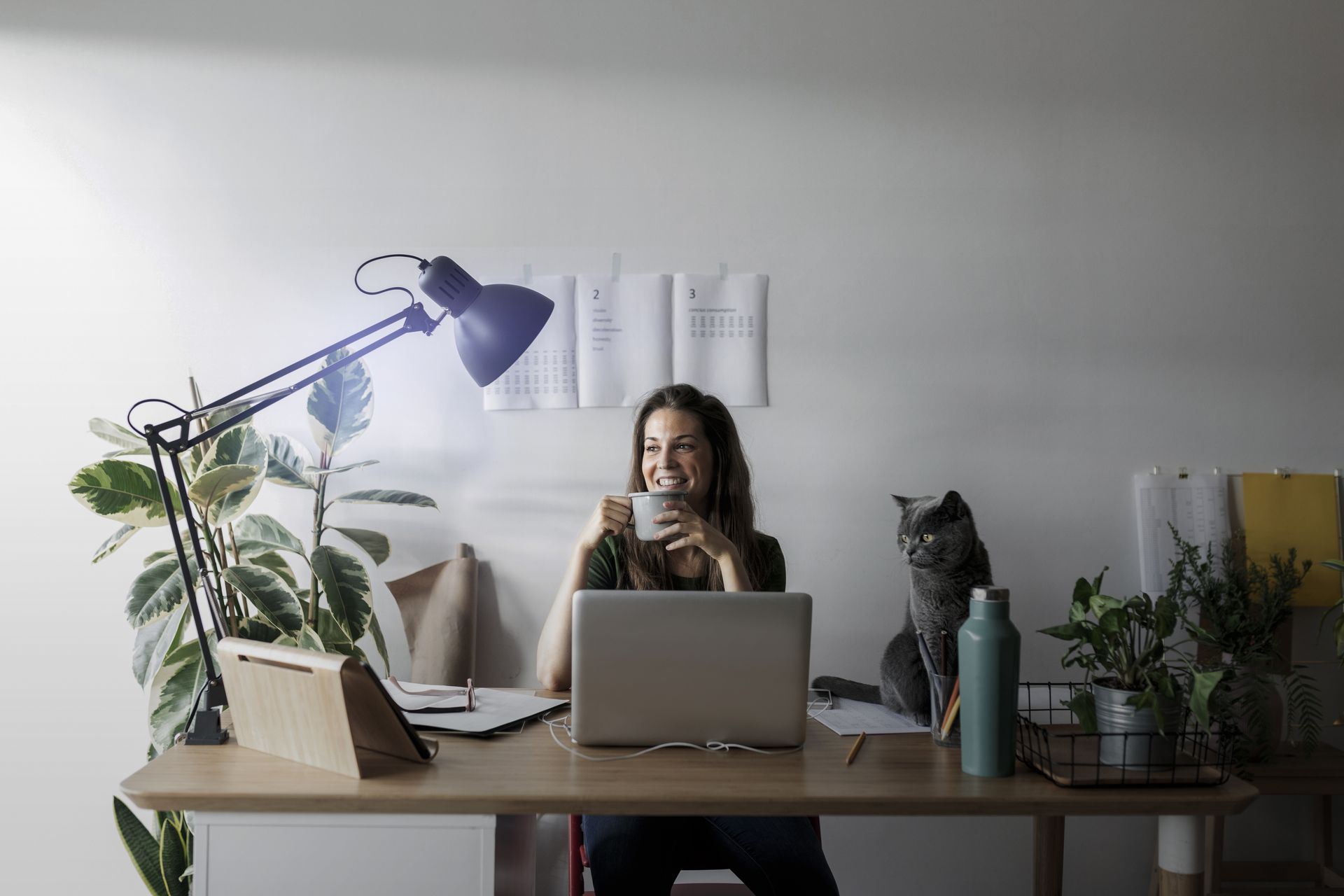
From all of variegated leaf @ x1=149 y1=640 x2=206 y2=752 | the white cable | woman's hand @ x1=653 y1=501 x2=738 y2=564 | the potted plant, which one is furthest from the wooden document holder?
the potted plant

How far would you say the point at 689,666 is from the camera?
1273 millimetres

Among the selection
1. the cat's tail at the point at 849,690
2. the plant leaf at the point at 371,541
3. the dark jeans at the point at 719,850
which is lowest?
the dark jeans at the point at 719,850

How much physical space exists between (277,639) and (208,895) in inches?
34.4

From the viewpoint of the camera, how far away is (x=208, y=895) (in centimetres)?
115

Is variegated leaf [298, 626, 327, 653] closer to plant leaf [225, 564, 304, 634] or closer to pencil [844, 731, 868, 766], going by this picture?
plant leaf [225, 564, 304, 634]

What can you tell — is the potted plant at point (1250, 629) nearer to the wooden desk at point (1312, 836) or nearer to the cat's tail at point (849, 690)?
the wooden desk at point (1312, 836)

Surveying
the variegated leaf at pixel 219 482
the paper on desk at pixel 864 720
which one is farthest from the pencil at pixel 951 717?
the variegated leaf at pixel 219 482

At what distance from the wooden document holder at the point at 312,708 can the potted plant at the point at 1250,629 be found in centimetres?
162

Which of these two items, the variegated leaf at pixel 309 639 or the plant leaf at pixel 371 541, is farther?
the plant leaf at pixel 371 541

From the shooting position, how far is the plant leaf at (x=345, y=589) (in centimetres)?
194

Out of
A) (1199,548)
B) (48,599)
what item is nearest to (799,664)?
(1199,548)

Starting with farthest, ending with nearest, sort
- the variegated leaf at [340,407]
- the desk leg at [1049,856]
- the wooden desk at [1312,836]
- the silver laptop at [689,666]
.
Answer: the desk leg at [1049,856] < the variegated leaf at [340,407] < the wooden desk at [1312,836] < the silver laptop at [689,666]

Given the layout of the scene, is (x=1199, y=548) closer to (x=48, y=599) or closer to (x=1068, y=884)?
(x=1068, y=884)

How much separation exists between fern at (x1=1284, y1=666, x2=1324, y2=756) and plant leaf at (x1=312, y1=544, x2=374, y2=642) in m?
2.12
